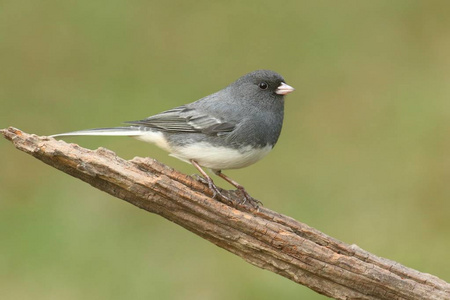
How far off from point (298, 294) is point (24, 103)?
2.89m

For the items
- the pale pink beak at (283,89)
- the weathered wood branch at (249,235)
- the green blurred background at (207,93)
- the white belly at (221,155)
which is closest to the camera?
the weathered wood branch at (249,235)

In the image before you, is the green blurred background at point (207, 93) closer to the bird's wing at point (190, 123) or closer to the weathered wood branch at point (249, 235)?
the bird's wing at point (190, 123)

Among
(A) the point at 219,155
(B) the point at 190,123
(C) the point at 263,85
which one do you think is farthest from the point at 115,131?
(C) the point at 263,85

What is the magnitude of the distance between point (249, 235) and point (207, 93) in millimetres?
3192

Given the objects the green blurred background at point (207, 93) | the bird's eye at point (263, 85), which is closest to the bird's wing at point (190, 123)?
the bird's eye at point (263, 85)

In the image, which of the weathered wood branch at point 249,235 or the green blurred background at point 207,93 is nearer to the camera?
the weathered wood branch at point 249,235

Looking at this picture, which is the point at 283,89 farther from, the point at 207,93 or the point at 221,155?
the point at 207,93

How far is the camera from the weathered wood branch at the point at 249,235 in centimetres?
283

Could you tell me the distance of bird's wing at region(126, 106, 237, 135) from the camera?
331cm

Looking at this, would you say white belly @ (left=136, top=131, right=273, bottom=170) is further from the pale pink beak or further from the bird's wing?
the pale pink beak

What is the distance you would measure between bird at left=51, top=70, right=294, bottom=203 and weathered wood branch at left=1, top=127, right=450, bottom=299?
0.67 feet

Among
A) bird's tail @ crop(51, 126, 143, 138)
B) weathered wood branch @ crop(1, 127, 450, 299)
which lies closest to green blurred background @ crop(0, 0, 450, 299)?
bird's tail @ crop(51, 126, 143, 138)

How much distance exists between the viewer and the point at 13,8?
6.62 m

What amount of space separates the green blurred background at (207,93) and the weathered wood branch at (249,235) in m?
1.65
